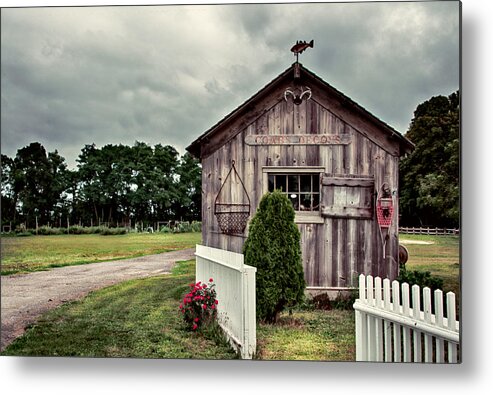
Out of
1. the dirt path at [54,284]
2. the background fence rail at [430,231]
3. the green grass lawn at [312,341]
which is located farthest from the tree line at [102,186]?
the background fence rail at [430,231]

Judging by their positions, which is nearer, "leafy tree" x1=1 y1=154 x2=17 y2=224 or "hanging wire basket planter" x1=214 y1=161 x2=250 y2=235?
"hanging wire basket planter" x1=214 y1=161 x2=250 y2=235

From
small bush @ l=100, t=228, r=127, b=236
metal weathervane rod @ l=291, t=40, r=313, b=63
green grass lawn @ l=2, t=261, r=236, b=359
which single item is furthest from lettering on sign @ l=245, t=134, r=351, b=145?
small bush @ l=100, t=228, r=127, b=236

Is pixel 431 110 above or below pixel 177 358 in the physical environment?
above

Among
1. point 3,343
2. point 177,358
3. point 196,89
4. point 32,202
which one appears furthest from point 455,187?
point 3,343

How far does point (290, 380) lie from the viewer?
477 cm

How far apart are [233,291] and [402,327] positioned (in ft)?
4.28

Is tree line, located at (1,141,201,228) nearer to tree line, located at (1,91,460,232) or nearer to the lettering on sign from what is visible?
→ tree line, located at (1,91,460,232)

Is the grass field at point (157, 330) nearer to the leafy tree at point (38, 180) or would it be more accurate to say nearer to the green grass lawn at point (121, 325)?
the green grass lawn at point (121, 325)

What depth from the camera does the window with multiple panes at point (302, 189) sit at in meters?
4.79

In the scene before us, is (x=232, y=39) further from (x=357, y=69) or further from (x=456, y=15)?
(x=456, y=15)

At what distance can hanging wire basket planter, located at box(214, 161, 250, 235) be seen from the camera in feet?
16.0

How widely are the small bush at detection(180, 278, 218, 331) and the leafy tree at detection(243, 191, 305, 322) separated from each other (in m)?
0.42

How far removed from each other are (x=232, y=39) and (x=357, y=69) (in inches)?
40.5

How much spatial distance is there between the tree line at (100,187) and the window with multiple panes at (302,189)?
73cm
